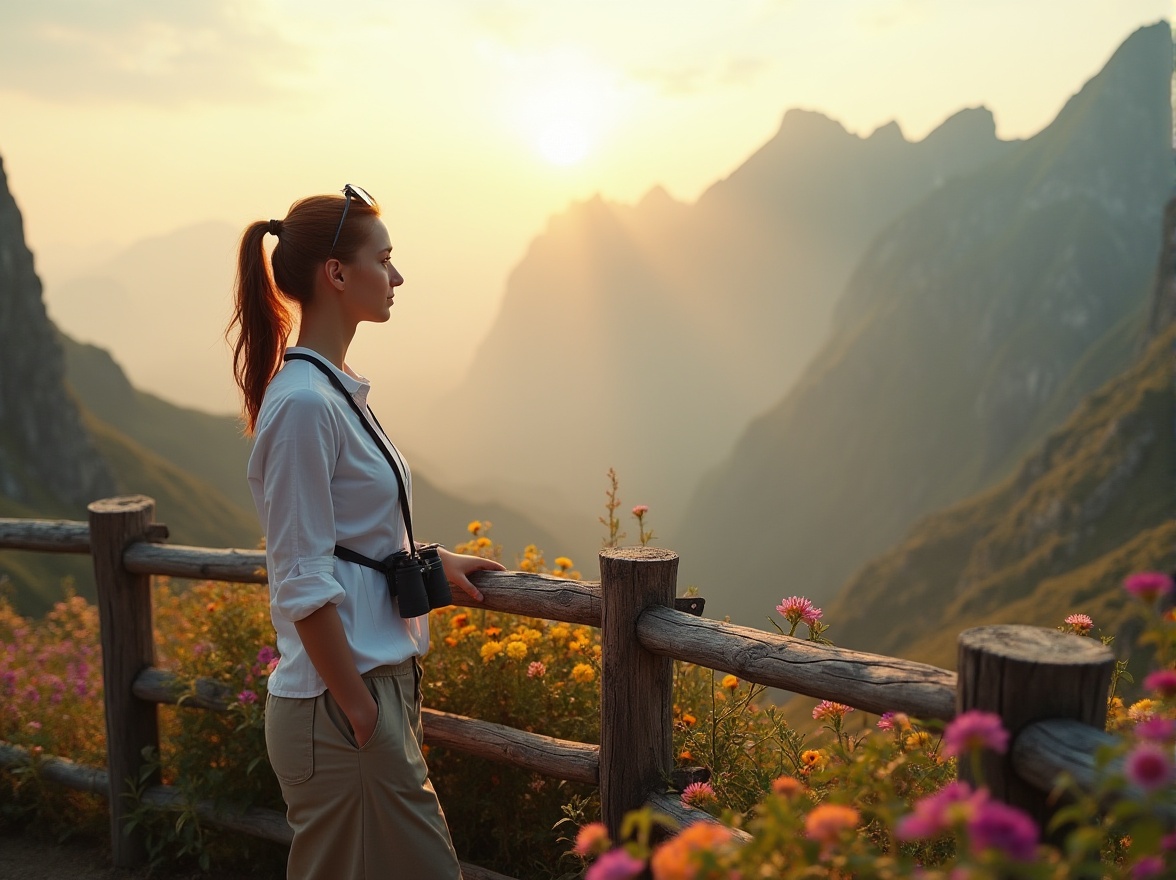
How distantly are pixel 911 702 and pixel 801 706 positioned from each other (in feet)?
205

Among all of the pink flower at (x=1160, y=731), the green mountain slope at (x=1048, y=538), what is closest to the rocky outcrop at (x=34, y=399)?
the green mountain slope at (x=1048, y=538)

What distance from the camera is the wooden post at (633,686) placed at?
3.18 meters

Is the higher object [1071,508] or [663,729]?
[663,729]

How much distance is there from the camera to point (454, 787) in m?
4.19

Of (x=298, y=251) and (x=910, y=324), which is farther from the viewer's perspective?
(x=910, y=324)

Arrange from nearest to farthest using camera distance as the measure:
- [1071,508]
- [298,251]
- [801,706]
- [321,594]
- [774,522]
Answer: [321,594] → [298,251] → [801,706] → [1071,508] → [774,522]

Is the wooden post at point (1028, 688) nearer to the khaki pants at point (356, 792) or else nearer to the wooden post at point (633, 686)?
the wooden post at point (633, 686)

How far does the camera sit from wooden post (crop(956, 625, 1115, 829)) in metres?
2.06

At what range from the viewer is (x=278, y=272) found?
287cm

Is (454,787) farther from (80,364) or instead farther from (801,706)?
(80,364)

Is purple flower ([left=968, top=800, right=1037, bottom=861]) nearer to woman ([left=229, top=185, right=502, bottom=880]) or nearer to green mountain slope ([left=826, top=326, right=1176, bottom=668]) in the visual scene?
woman ([left=229, top=185, right=502, bottom=880])

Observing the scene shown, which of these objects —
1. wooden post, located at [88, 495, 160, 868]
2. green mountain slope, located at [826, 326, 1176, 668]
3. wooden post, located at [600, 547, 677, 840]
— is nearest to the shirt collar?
wooden post, located at [600, 547, 677, 840]

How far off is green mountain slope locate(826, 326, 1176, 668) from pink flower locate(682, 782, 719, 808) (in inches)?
2645

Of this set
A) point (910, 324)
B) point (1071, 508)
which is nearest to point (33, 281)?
A: point (1071, 508)
